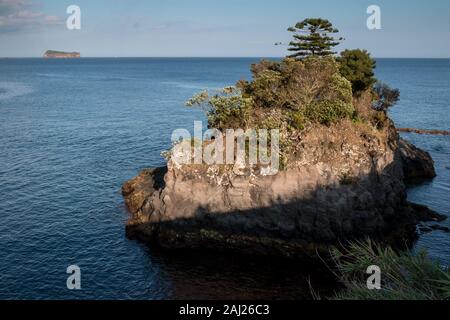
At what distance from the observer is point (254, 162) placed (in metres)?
48.3

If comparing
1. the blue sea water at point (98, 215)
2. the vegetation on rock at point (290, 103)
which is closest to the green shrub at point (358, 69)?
the vegetation on rock at point (290, 103)

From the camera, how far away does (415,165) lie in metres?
70.6

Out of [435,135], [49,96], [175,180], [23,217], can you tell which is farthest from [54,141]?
[435,135]

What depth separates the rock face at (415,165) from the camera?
69938 millimetres

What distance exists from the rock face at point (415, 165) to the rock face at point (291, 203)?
22.0 m

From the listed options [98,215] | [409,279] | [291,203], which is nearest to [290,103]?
[291,203]

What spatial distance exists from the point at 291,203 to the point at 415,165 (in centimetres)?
3457

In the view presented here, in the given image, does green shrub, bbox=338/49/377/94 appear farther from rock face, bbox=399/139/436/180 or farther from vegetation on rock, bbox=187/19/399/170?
rock face, bbox=399/139/436/180

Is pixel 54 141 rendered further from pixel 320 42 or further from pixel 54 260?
pixel 320 42

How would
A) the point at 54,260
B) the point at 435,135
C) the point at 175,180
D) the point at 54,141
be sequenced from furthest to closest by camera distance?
the point at 435,135 < the point at 54,141 < the point at 175,180 < the point at 54,260

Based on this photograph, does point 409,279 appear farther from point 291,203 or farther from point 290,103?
point 290,103

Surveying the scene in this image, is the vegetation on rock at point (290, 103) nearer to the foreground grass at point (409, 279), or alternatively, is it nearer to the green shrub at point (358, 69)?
the green shrub at point (358, 69)

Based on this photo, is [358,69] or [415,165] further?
[415,165]
